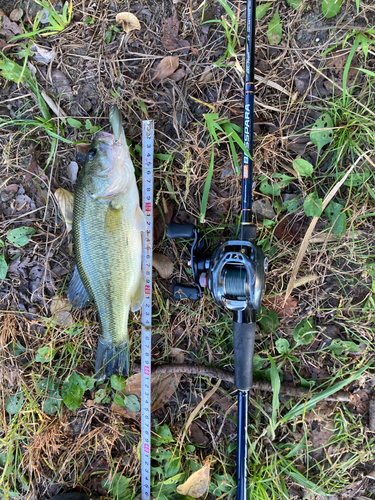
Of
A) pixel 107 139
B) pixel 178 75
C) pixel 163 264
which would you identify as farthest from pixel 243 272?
pixel 178 75

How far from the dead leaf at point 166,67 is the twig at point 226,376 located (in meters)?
2.24

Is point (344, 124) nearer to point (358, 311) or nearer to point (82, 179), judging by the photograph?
point (358, 311)

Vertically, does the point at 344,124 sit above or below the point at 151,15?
below

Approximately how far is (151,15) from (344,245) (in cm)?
227

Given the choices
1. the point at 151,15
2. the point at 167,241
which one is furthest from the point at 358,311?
the point at 151,15

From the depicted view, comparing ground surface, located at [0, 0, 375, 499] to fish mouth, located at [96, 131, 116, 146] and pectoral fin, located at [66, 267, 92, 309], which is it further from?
fish mouth, located at [96, 131, 116, 146]

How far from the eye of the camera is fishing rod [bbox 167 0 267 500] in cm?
194

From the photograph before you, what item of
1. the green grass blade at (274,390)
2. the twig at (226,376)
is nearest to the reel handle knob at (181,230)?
the twig at (226,376)

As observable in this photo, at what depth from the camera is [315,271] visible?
2402 millimetres

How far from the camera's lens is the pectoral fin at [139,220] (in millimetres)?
2252

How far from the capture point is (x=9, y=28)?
2574mm

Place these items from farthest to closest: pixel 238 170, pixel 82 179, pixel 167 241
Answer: pixel 167 241
pixel 238 170
pixel 82 179

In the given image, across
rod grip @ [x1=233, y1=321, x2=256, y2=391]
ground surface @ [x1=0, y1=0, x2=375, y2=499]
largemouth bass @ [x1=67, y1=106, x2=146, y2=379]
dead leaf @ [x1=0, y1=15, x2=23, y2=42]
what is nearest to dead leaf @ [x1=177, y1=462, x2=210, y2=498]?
ground surface @ [x1=0, y1=0, x2=375, y2=499]

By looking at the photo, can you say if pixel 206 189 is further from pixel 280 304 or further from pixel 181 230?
pixel 280 304
